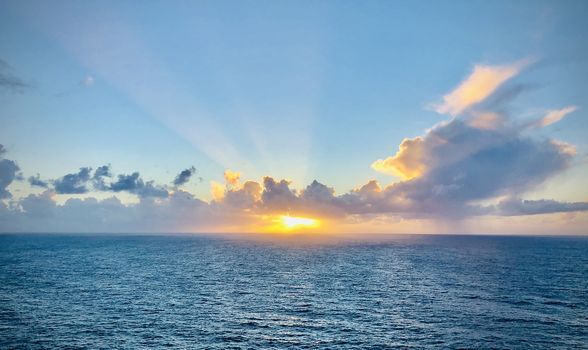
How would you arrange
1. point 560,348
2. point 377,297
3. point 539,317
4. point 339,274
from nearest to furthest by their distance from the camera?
point 560,348 < point 539,317 < point 377,297 < point 339,274

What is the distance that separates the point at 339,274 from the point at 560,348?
79870 mm

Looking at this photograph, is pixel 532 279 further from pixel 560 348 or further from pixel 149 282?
pixel 149 282

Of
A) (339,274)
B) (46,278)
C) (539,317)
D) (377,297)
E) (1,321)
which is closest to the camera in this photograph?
(1,321)

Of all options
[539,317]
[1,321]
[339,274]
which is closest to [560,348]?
[539,317]

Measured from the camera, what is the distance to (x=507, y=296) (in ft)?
309

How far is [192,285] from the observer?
10888cm

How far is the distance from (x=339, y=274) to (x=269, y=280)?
28.4 m

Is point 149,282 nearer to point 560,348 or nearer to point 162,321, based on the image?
point 162,321

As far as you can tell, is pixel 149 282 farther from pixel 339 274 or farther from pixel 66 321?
pixel 339 274

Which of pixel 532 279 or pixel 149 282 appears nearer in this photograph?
pixel 149 282

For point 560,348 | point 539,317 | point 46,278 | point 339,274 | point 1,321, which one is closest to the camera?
point 560,348

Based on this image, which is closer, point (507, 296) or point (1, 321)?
point (1, 321)

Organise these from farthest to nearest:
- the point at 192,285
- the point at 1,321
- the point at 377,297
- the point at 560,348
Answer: the point at 192,285, the point at 377,297, the point at 1,321, the point at 560,348

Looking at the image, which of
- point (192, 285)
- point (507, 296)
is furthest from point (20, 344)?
point (507, 296)
